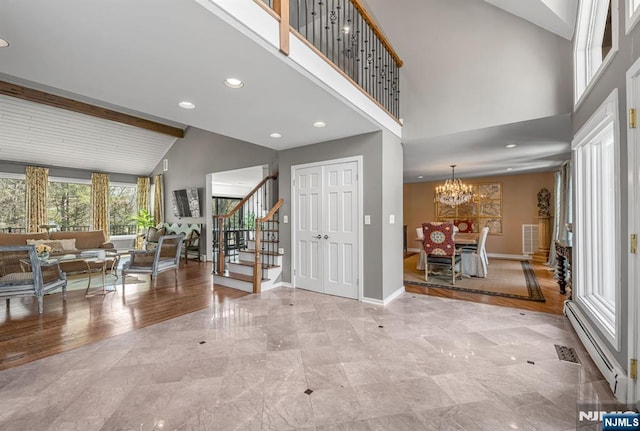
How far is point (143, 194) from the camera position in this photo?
9297 millimetres

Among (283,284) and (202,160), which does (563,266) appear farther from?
(202,160)

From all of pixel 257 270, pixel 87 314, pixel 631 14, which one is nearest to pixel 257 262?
pixel 257 270

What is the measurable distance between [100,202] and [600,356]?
36.7 feet

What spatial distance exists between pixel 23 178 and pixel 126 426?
894 cm

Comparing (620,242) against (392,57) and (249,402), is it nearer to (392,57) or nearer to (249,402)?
(249,402)

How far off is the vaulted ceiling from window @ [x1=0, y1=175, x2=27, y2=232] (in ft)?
5.24

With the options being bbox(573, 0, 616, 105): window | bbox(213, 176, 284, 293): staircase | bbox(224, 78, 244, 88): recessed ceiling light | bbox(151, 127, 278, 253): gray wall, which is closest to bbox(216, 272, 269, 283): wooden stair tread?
bbox(213, 176, 284, 293): staircase

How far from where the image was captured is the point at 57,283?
3.77m

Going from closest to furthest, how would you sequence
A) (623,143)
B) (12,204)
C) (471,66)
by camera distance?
(623,143)
(471,66)
(12,204)

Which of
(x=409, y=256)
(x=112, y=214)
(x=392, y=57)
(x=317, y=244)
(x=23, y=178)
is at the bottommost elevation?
(x=409, y=256)

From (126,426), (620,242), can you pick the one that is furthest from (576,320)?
→ (126,426)

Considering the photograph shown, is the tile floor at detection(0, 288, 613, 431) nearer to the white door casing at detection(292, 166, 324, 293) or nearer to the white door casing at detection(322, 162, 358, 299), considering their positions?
the white door casing at detection(322, 162, 358, 299)

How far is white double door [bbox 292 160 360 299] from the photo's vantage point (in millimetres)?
4105

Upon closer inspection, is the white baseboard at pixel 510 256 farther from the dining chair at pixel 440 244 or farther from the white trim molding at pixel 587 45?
the white trim molding at pixel 587 45
